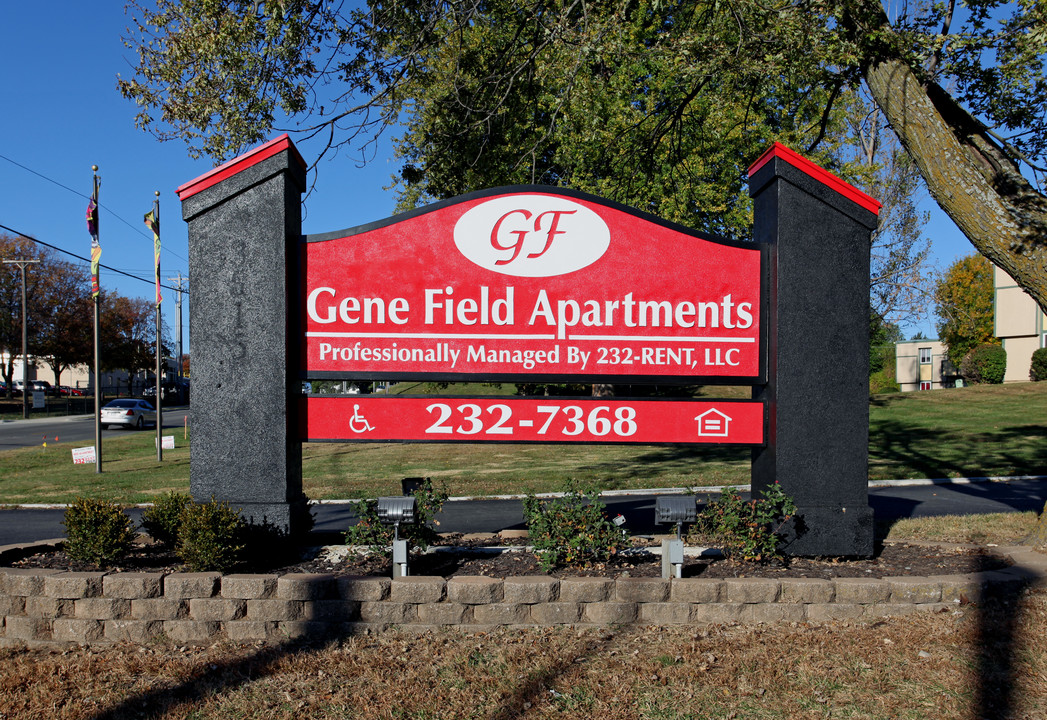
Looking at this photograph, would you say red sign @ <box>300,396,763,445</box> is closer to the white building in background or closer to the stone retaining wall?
the stone retaining wall

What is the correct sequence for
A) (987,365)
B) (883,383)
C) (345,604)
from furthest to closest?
1. (883,383)
2. (987,365)
3. (345,604)

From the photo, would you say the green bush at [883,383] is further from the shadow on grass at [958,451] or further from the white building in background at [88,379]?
the white building in background at [88,379]

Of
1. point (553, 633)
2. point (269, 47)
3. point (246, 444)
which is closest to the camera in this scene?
point (553, 633)

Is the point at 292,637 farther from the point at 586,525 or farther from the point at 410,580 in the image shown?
the point at 586,525

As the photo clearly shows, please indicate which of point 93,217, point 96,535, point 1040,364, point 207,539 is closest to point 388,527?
point 207,539

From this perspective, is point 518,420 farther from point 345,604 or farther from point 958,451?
point 958,451

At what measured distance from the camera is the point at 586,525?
17.4 ft

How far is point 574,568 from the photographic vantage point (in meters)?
5.31

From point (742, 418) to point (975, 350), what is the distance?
38297 millimetres

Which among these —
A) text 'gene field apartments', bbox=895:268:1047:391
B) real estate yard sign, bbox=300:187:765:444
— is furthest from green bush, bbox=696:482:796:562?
text 'gene field apartments', bbox=895:268:1047:391

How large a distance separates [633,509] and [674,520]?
15.2 ft

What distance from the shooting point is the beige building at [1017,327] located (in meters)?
37.2

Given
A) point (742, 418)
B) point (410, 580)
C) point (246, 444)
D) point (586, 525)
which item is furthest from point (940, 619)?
point (246, 444)

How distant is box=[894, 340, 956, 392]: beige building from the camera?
49875 millimetres
